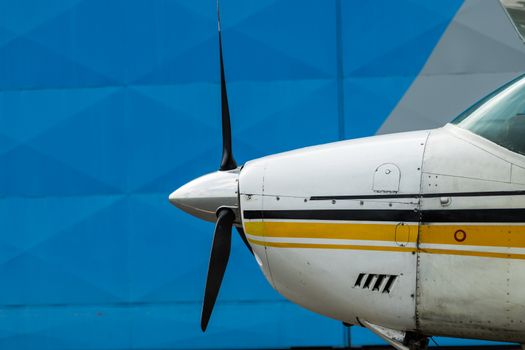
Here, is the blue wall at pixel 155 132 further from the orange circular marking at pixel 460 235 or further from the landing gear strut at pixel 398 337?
the orange circular marking at pixel 460 235

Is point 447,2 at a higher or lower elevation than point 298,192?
higher

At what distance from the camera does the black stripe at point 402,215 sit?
343cm

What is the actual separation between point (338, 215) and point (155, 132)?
14.6 feet

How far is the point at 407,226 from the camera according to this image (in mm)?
3613

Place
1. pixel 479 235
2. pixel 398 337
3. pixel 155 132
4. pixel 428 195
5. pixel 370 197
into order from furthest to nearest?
pixel 155 132 < pixel 398 337 < pixel 370 197 < pixel 428 195 < pixel 479 235

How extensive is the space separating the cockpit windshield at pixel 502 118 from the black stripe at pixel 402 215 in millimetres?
316

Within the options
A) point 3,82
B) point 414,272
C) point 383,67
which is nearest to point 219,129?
point 383,67

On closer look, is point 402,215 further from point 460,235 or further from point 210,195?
point 210,195

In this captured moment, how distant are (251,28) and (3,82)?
276cm

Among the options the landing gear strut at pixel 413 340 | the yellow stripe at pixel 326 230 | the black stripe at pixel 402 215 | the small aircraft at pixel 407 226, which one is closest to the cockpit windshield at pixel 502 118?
the small aircraft at pixel 407 226

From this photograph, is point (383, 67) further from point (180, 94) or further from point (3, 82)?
point (3, 82)

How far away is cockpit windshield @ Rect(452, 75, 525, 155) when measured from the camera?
140 inches

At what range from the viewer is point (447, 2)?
A: 7.77 metres

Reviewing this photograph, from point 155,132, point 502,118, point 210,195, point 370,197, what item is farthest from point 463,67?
point 370,197
